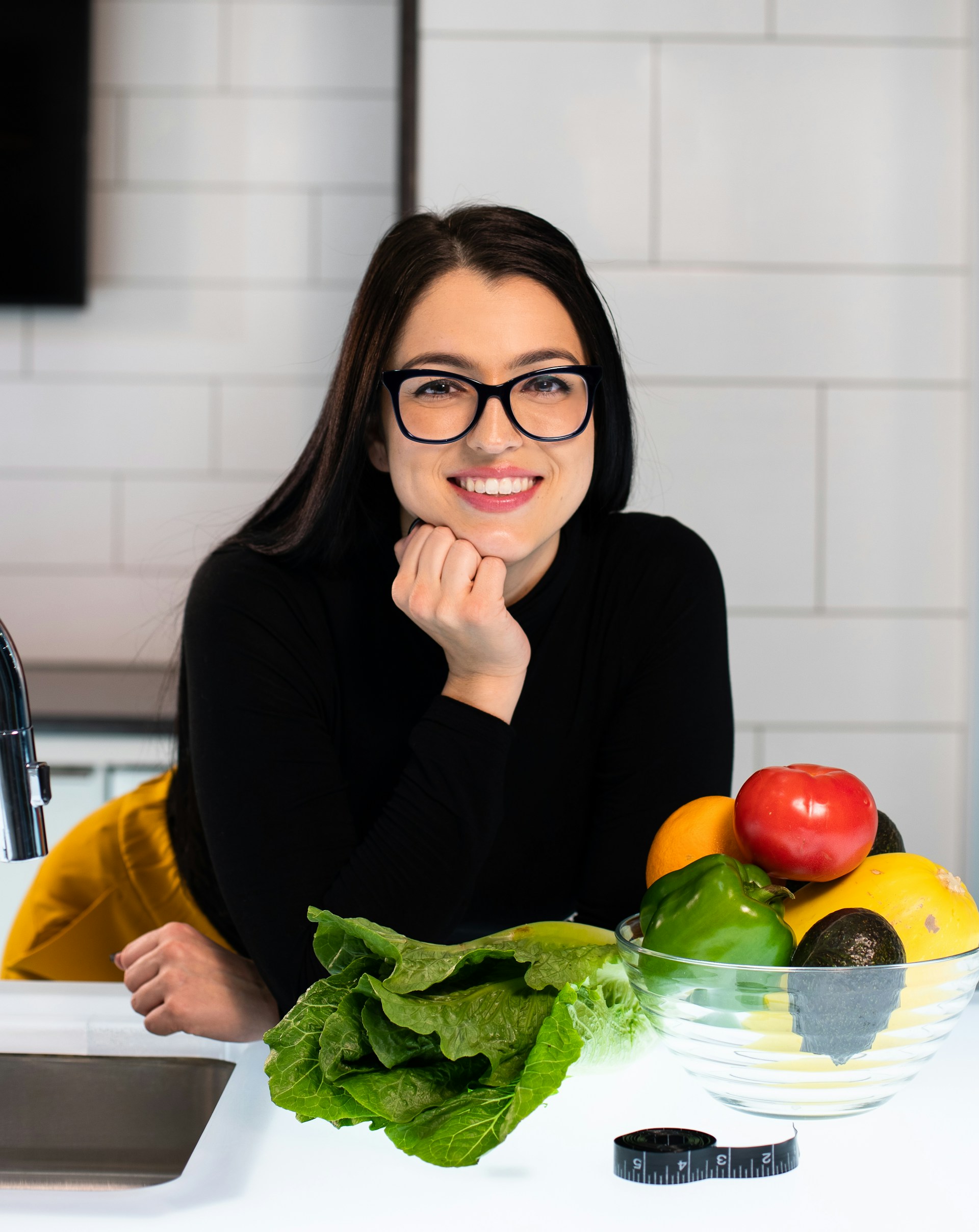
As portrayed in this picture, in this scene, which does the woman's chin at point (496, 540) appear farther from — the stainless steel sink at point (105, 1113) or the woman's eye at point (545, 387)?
the stainless steel sink at point (105, 1113)

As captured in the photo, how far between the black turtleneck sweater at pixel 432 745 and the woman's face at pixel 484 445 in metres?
0.13

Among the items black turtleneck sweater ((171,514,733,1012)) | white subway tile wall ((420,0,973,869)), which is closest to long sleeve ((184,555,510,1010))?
black turtleneck sweater ((171,514,733,1012))

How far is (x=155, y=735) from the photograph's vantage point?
164 centimetres

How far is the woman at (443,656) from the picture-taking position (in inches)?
36.6

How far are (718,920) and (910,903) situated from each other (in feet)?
0.35

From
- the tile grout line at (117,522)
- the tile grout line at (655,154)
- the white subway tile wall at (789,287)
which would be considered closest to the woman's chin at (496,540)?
the white subway tile wall at (789,287)

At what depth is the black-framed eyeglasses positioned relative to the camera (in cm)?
98

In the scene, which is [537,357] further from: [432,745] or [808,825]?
[808,825]

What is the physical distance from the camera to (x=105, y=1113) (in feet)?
2.64

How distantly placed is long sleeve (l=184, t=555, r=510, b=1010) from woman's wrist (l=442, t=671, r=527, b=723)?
0.04 feet

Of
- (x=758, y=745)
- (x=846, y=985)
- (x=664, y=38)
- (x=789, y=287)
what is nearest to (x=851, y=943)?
(x=846, y=985)

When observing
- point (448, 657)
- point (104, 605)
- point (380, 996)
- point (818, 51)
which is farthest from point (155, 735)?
point (818, 51)

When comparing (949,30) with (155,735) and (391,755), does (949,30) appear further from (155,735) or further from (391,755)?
(155,735)

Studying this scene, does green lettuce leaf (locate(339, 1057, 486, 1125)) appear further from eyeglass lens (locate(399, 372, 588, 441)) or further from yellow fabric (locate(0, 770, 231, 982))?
yellow fabric (locate(0, 770, 231, 982))
